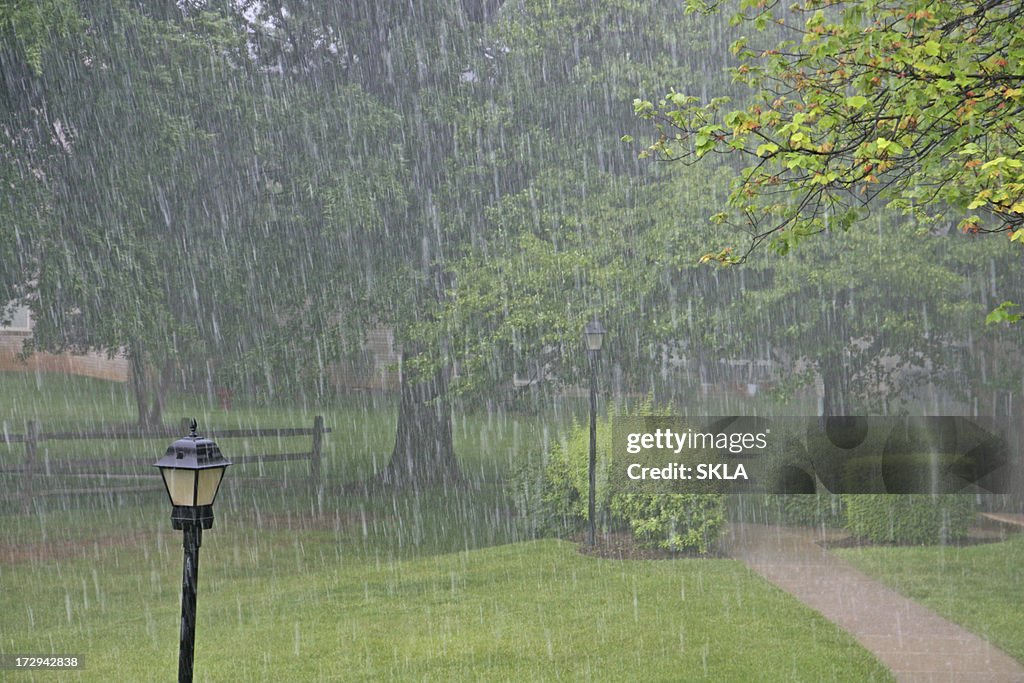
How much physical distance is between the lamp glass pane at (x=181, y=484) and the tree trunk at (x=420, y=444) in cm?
1589

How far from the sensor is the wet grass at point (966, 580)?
10.1 metres

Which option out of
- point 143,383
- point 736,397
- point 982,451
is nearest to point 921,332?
point 982,451

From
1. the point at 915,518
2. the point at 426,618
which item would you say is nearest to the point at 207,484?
the point at 426,618

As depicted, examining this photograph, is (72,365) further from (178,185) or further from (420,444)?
(178,185)

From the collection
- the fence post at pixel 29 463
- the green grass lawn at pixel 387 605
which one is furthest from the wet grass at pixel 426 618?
the fence post at pixel 29 463

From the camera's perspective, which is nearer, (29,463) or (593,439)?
(593,439)

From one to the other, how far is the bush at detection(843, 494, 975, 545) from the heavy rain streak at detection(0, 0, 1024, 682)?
0.05 metres

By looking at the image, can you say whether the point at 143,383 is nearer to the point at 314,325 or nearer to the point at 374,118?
the point at 314,325

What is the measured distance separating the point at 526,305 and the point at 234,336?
709cm

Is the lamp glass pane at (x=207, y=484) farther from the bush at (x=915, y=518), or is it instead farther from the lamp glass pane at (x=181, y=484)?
the bush at (x=915, y=518)

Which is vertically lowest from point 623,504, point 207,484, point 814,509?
point 814,509

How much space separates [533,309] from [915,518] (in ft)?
20.7

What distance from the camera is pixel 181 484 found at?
18.8 feet

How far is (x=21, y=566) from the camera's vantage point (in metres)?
14.0
